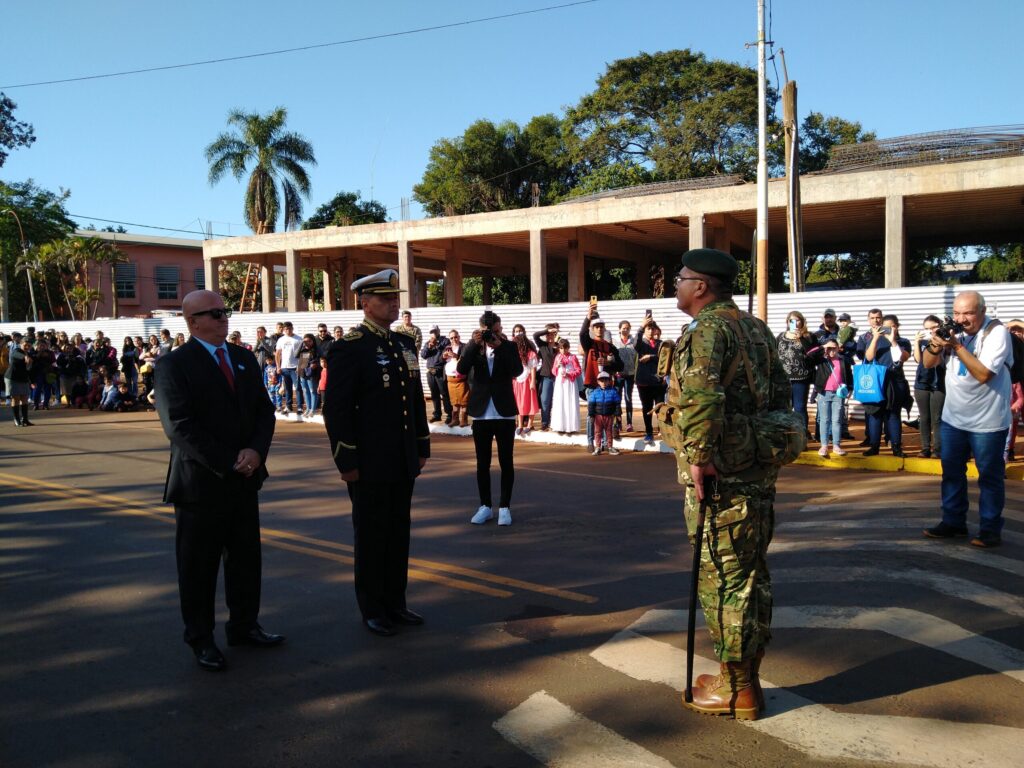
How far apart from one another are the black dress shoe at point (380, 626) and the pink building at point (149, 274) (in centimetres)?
5888

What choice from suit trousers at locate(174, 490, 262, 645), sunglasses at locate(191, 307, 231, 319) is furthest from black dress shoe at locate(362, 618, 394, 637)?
sunglasses at locate(191, 307, 231, 319)

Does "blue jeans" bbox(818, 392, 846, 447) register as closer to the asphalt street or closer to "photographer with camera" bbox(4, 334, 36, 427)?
the asphalt street

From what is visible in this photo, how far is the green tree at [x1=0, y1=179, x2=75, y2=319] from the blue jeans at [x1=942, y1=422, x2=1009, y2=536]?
170ft

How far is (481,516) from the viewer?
779cm

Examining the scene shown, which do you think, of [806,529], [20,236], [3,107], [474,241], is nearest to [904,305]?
[806,529]

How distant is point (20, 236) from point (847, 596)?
182ft

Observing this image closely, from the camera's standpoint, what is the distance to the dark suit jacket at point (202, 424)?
175 inches

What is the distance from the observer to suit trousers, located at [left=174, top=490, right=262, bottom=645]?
4520mm

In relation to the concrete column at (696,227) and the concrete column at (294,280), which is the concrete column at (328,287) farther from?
the concrete column at (696,227)

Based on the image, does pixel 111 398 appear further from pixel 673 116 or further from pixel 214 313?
pixel 673 116

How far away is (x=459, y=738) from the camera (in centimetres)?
366

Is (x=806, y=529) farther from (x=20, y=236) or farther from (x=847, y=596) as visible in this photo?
(x=20, y=236)

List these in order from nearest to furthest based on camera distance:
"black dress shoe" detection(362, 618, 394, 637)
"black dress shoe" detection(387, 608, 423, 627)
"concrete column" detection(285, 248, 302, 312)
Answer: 1. "black dress shoe" detection(362, 618, 394, 637)
2. "black dress shoe" detection(387, 608, 423, 627)
3. "concrete column" detection(285, 248, 302, 312)

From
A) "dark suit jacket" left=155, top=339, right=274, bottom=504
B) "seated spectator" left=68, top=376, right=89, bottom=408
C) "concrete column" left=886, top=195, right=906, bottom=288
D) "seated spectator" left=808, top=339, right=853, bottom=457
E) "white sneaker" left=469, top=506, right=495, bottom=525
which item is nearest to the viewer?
"dark suit jacket" left=155, top=339, right=274, bottom=504
